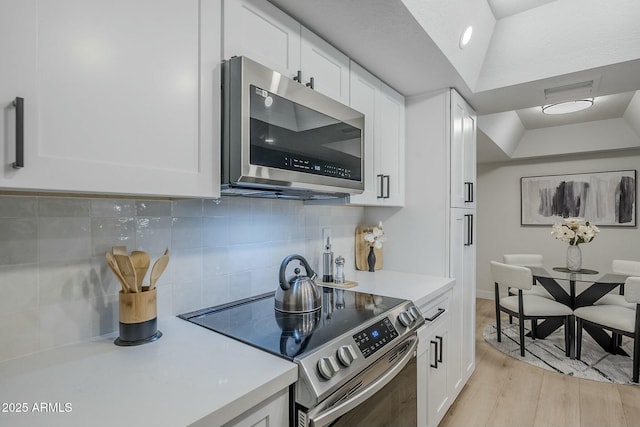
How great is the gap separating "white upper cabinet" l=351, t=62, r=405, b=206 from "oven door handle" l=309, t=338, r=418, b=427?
0.82m

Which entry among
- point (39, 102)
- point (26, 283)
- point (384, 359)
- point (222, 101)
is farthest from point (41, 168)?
point (384, 359)

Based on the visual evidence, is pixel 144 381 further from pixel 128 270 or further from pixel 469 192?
pixel 469 192

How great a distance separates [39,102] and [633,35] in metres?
2.50

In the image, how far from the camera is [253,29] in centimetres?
118

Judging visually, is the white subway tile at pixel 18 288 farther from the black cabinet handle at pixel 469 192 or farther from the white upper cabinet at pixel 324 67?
the black cabinet handle at pixel 469 192

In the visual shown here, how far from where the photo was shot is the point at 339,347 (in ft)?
3.34

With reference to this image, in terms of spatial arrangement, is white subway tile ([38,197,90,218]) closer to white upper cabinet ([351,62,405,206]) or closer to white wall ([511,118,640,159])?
white upper cabinet ([351,62,405,206])

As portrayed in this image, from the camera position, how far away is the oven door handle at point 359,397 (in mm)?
883

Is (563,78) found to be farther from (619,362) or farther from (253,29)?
(619,362)

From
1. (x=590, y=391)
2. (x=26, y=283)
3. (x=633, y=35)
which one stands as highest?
(x=633, y=35)

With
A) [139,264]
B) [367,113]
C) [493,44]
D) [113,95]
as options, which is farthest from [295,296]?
[493,44]

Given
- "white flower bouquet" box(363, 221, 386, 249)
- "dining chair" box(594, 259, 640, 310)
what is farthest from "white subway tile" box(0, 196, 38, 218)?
"dining chair" box(594, 259, 640, 310)

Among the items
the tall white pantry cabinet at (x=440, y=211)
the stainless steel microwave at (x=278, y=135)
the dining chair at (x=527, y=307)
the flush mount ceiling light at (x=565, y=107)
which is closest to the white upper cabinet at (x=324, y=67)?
the stainless steel microwave at (x=278, y=135)

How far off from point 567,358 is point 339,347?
10.1 feet
